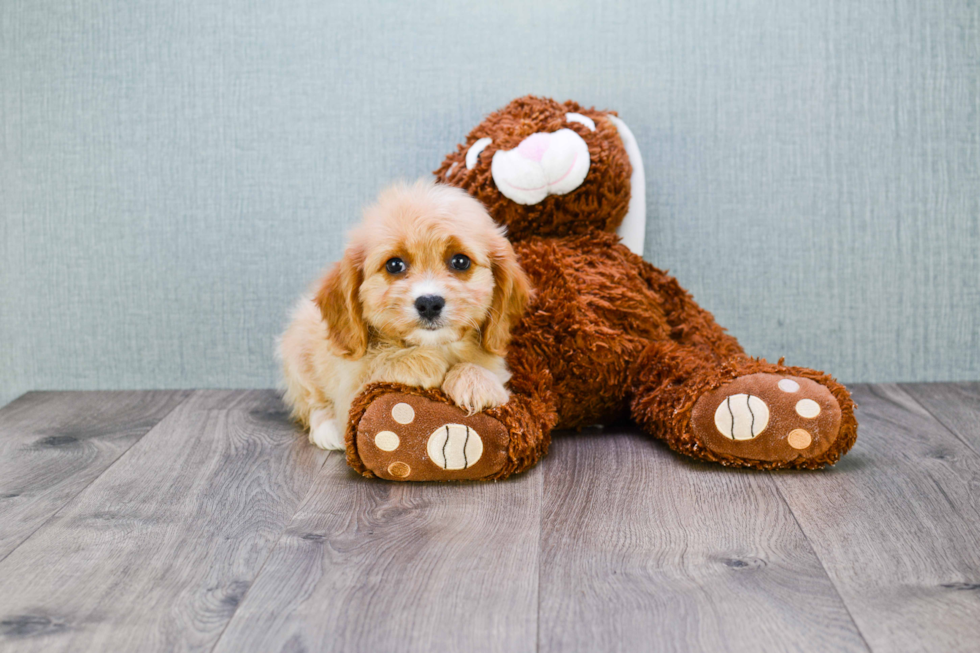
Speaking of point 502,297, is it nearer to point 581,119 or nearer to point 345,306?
point 345,306

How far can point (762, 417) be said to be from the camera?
154 cm

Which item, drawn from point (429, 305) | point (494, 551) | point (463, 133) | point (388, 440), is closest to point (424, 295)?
point (429, 305)

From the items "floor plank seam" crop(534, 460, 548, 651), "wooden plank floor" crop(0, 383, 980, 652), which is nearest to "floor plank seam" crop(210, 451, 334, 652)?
"wooden plank floor" crop(0, 383, 980, 652)

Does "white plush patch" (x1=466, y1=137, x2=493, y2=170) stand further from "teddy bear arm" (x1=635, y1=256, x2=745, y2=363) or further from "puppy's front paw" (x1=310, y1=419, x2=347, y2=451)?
"puppy's front paw" (x1=310, y1=419, x2=347, y2=451)

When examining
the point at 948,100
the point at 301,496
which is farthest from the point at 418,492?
the point at 948,100

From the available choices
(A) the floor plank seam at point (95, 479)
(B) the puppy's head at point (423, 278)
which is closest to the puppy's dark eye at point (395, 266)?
(B) the puppy's head at point (423, 278)

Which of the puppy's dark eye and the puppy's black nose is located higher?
the puppy's dark eye

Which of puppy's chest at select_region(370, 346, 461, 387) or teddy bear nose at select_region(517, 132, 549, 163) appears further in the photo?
teddy bear nose at select_region(517, 132, 549, 163)

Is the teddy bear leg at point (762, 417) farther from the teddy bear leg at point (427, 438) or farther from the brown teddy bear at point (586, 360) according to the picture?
the teddy bear leg at point (427, 438)

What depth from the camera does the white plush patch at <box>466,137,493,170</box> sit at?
A: 1.92 metres

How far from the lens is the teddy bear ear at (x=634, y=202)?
2008 mm

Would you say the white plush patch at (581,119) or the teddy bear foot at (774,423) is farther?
the white plush patch at (581,119)

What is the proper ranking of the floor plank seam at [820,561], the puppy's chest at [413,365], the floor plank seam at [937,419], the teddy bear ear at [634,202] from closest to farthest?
the floor plank seam at [820,561], the puppy's chest at [413,365], the floor plank seam at [937,419], the teddy bear ear at [634,202]

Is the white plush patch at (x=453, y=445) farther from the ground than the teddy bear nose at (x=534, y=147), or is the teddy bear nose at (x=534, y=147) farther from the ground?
the teddy bear nose at (x=534, y=147)
